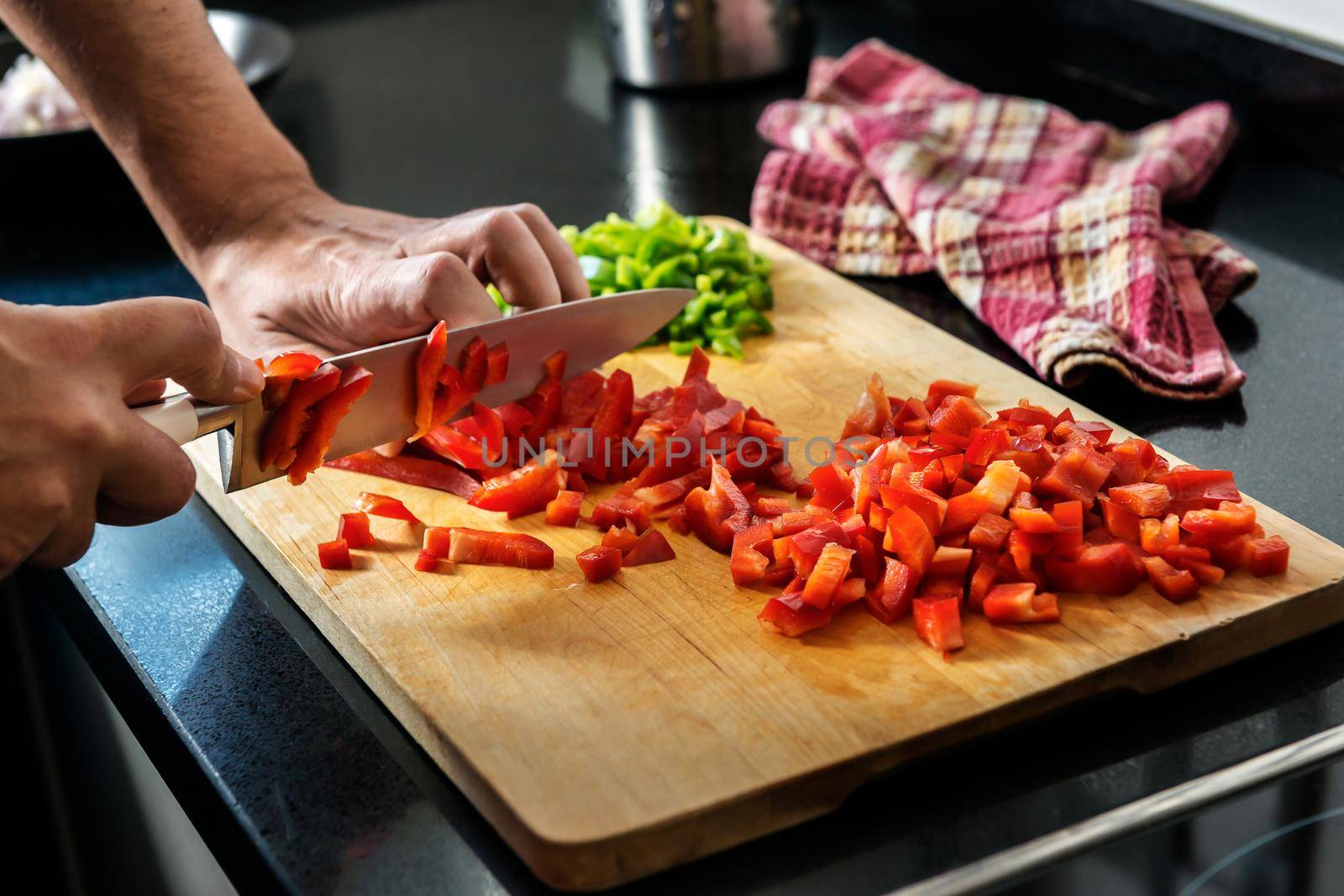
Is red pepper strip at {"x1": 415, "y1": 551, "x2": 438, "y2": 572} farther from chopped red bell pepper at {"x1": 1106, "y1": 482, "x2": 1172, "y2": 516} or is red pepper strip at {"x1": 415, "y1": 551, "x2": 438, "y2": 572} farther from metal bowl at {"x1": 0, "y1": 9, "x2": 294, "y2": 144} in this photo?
metal bowl at {"x1": 0, "y1": 9, "x2": 294, "y2": 144}

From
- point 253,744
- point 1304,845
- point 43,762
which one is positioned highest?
point 1304,845

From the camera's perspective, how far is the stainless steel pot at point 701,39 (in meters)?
3.07

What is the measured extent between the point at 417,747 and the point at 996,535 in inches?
26.7

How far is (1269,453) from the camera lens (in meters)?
1.82

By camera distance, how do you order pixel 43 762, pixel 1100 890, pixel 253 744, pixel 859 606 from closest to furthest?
pixel 1100 890 → pixel 253 744 → pixel 859 606 → pixel 43 762

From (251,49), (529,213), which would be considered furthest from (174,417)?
(251,49)

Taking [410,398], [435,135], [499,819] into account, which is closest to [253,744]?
[499,819]

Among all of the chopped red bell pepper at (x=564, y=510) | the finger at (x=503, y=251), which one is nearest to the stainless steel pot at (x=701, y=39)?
the finger at (x=503, y=251)

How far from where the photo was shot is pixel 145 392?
1.46 metres

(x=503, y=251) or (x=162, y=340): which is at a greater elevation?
(x=162, y=340)

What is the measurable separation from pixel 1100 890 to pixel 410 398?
1051 millimetres

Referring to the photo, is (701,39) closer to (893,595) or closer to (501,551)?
(501,551)

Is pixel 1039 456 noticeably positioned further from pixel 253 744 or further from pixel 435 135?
pixel 435 135

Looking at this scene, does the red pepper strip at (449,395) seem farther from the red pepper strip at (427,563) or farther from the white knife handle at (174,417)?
the white knife handle at (174,417)
